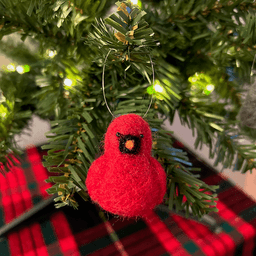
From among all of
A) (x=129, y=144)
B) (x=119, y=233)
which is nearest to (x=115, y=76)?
(x=129, y=144)

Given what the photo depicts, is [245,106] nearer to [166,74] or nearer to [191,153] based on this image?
[166,74]

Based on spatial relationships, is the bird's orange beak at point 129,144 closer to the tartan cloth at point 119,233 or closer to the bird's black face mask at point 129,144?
the bird's black face mask at point 129,144

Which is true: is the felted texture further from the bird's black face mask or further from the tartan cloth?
the tartan cloth

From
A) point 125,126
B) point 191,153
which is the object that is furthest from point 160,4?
point 191,153

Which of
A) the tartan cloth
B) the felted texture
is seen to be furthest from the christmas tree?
the tartan cloth

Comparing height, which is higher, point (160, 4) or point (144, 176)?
point (160, 4)

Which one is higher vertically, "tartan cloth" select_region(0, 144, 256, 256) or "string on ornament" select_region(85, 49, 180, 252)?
"string on ornament" select_region(85, 49, 180, 252)

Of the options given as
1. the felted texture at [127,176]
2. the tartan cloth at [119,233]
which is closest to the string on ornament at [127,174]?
the felted texture at [127,176]
